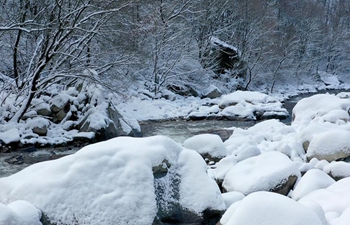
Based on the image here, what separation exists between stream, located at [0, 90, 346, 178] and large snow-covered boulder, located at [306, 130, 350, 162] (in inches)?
158

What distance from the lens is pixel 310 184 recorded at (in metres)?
4.40

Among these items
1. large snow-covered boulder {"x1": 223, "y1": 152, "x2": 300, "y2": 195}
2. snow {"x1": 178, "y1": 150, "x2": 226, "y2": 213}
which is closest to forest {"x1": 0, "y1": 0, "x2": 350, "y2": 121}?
large snow-covered boulder {"x1": 223, "y1": 152, "x2": 300, "y2": 195}

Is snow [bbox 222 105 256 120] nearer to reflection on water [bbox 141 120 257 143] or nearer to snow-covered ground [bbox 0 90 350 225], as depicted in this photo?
reflection on water [bbox 141 120 257 143]

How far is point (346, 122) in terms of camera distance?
28.8 ft

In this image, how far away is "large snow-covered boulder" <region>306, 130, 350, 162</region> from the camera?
225 inches

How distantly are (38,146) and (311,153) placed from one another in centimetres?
658

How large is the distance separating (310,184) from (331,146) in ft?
5.58

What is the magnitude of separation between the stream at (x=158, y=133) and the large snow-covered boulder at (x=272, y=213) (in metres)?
5.51

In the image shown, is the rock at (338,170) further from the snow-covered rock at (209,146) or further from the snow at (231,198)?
the snow-covered rock at (209,146)

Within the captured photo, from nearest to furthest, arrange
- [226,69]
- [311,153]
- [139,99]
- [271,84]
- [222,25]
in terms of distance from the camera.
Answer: [311,153]
[139,99]
[226,69]
[222,25]
[271,84]

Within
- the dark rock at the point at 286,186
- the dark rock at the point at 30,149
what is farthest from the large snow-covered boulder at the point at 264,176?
the dark rock at the point at 30,149

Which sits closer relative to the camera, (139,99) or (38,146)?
(38,146)

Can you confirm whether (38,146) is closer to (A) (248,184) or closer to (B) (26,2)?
(B) (26,2)

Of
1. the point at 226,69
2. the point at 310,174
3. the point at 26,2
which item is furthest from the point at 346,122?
the point at 226,69
